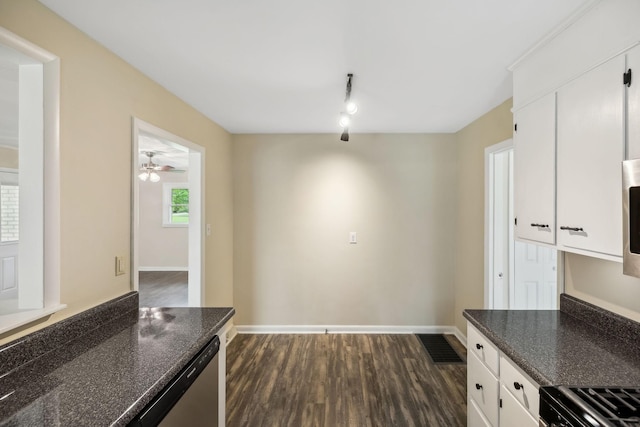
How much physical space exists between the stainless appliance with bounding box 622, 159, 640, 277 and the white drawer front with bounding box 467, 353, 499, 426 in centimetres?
84

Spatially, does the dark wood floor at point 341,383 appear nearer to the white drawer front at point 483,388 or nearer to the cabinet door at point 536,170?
the white drawer front at point 483,388

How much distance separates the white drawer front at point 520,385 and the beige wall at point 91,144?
6.99 feet

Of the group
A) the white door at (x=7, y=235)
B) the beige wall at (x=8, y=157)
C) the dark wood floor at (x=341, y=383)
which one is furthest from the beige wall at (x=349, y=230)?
the white door at (x=7, y=235)

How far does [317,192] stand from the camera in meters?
3.67

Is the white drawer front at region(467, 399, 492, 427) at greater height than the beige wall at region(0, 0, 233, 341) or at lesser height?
lesser

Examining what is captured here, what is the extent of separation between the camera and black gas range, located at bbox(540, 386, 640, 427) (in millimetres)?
884

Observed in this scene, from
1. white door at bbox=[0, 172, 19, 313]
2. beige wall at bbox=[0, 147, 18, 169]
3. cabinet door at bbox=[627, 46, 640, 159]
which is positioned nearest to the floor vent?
cabinet door at bbox=[627, 46, 640, 159]

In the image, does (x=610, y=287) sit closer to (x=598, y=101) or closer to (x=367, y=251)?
(x=598, y=101)

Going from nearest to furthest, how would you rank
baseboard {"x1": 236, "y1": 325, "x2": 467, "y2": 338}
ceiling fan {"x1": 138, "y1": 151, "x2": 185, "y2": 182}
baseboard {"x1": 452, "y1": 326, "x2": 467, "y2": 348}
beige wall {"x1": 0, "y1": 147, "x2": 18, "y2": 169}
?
baseboard {"x1": 452, "y1": 326, "x2": 467, "y2": 348} → baseboard {"x1": 236, "y1": 325, "x2": 467, "y2": 338} → beige wall {"x1": 0, "y1": 147, "x2": 18, "y2": 169} → ceiling fan {"x1": 138, "y1": 151, "x2": 185, "y2": 182}

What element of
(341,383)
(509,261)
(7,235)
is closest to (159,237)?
(7,235)

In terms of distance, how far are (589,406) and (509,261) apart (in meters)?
2.11

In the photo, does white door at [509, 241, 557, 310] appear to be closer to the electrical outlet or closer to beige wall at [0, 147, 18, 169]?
the electrical outlet

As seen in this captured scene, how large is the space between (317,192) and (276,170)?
1.93 feet

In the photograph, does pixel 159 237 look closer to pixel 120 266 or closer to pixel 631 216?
pixel 120 266
